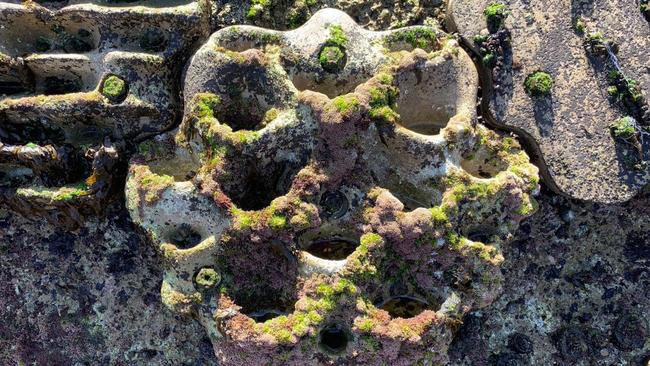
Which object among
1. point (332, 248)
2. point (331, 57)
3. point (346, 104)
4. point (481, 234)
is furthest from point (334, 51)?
point (481, 234)

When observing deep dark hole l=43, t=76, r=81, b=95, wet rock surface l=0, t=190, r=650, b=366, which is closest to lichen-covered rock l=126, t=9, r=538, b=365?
wet rock surface l=0, t=190, r=650, b=366

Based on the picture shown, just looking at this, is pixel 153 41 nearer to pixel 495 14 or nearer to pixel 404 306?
pixel 495 14

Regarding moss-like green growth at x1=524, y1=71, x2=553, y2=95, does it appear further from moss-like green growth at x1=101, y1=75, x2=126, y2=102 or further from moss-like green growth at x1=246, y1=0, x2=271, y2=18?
moss-like green growth at x1=101, y1=75, x2=126, y2=102

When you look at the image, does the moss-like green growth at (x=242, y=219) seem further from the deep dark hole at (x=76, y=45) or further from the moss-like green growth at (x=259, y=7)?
the deep dark hole at (x=76, y=45)

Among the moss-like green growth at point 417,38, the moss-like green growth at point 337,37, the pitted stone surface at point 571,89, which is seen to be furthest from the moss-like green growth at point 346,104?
the pitted stone surface at point 571,89

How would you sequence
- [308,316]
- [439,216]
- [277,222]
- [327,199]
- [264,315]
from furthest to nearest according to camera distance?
[264,315] < [327,199] < [439,216] < [277,222] < [308,316]

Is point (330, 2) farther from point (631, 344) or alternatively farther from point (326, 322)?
point (631, 344)
